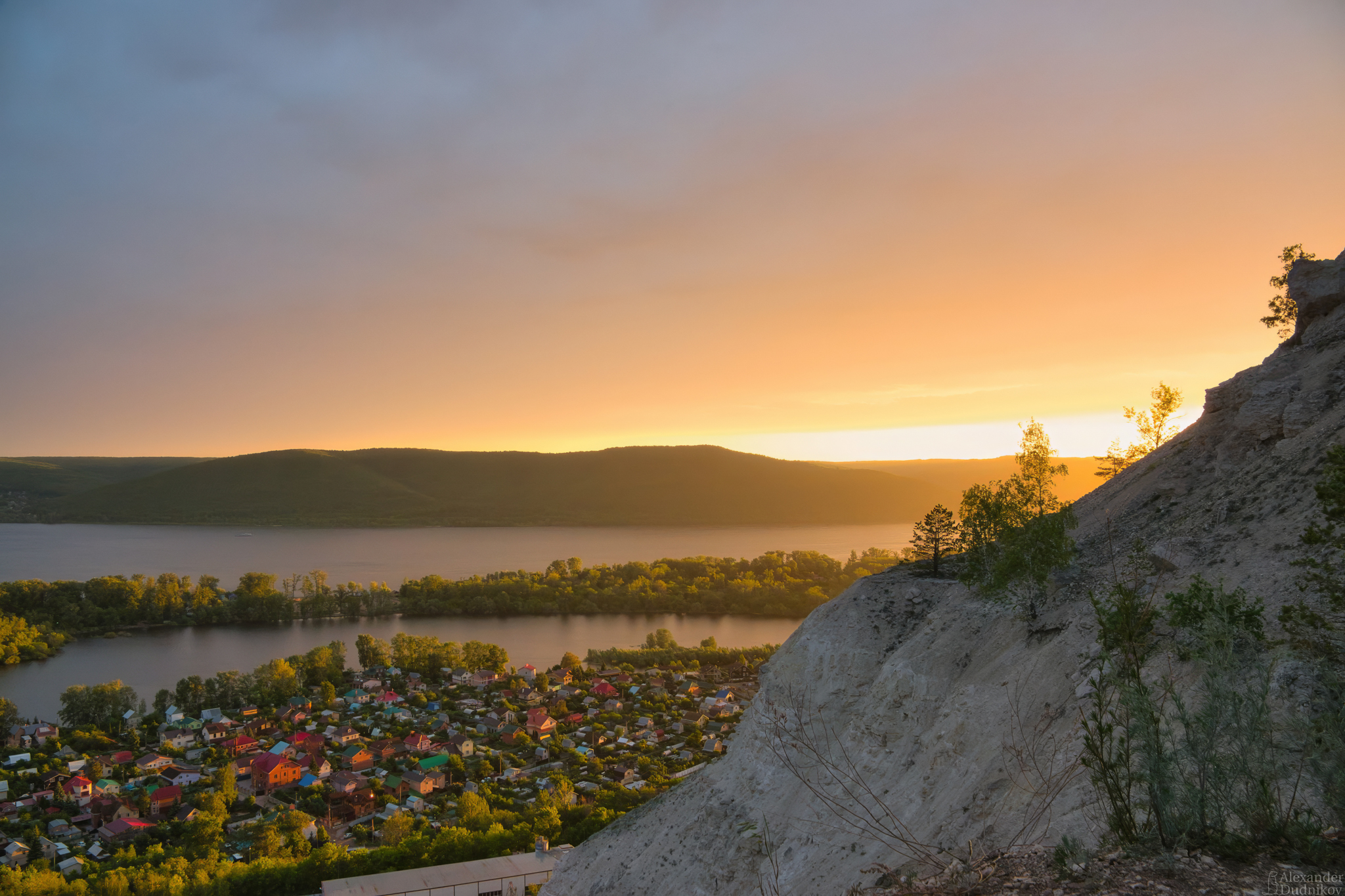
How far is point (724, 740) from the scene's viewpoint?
30688 mm

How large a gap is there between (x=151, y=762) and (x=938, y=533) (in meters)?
34.2

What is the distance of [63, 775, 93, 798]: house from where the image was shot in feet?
86.8

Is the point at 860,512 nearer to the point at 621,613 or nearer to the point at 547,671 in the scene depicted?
the point at 621,613

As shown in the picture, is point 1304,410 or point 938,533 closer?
point 1304,410

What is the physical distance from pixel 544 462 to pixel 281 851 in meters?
153

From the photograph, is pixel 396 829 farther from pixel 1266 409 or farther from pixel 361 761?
pixel 1266 409

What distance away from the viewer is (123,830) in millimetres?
23547

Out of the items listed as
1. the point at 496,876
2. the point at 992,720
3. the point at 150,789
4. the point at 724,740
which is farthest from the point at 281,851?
the point at 992,720

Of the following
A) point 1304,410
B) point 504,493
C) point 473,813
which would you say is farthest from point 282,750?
point 504,493

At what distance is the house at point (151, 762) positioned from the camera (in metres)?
29.5

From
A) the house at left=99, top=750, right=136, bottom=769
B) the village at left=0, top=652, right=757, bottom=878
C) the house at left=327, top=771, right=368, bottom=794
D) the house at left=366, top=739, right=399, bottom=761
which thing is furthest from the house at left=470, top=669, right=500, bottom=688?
the house at left=99, top=750, right=136, bottom=769

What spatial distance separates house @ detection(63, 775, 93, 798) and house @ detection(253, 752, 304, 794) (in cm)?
569

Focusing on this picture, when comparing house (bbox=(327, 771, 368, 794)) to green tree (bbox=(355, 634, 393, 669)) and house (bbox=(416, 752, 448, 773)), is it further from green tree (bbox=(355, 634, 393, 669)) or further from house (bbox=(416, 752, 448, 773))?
green tree (bbox=(355, 634, 393, 669))

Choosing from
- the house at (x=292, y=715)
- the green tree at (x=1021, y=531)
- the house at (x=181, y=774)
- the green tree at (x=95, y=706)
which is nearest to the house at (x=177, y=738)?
the house at (x=181, y=774)
